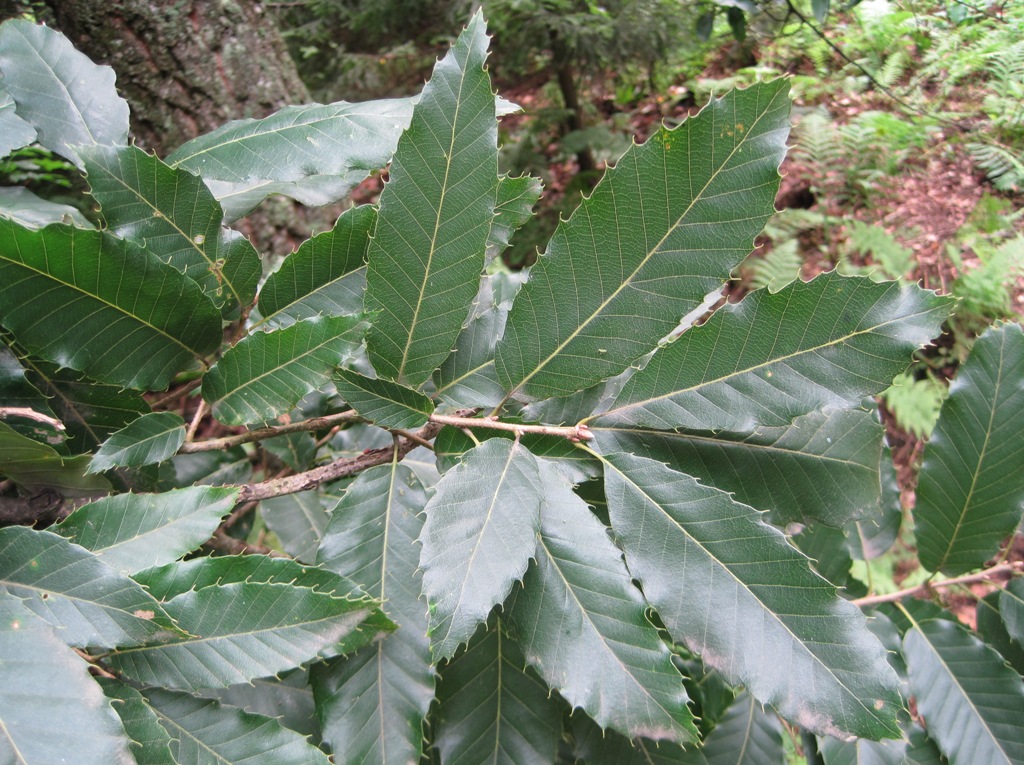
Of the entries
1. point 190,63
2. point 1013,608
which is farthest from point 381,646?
point 190,63

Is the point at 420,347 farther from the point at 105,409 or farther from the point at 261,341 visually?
the point at 105,409

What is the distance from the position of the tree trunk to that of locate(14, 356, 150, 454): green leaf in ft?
2.81

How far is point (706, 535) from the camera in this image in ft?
2.03

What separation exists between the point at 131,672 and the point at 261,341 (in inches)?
14.3

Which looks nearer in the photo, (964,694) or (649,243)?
Result: (649,243)

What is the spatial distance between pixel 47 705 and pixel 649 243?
25.5 inches

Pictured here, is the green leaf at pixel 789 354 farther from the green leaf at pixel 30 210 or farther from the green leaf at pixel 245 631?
the green leaf at pixel 30 210

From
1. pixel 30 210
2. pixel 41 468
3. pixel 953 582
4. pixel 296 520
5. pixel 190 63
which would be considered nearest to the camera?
pixel 41 468

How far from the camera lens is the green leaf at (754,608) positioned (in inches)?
22.2

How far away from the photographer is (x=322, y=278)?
0.76 metres

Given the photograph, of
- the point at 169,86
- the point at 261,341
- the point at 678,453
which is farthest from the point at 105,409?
the point at 169,86

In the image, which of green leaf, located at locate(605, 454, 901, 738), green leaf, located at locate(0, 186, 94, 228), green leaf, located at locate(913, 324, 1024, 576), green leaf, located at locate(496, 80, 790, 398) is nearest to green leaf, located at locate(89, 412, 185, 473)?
green leaf, located at locate(0, 186, 94, 228)

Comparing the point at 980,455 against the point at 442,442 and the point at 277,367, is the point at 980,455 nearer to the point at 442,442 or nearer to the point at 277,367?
the point at 442,442

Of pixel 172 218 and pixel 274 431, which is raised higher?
pixel 172 218
